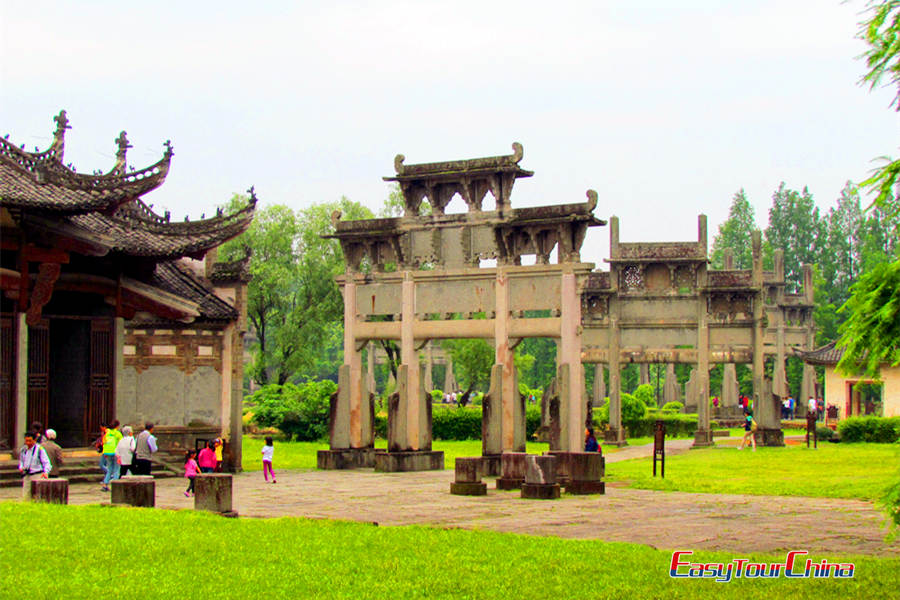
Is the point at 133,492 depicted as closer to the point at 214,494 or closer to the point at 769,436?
the point at 214,494

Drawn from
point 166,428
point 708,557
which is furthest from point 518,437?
point 708,557

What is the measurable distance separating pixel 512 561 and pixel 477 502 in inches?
320

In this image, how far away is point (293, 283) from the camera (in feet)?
177

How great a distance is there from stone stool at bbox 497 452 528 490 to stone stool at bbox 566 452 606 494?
1343 mm

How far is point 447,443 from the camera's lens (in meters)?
42.4

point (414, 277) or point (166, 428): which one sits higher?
point (414, 277)

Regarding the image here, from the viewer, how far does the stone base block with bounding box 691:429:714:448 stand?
3791 centimetres

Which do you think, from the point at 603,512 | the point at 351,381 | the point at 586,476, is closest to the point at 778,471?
the point at 586,476

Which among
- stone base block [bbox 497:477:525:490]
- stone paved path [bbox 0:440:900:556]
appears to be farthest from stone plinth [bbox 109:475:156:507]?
stone base block [bbox 497:477:525:490]

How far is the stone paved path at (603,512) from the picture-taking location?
15320mm

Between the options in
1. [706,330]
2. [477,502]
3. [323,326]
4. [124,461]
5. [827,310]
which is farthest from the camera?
[827,310]

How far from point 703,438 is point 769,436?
7.46 feet

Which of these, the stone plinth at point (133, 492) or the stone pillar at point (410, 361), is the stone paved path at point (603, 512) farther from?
the stone pillar at point (410, 361)

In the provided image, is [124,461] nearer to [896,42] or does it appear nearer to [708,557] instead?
[708,557]
